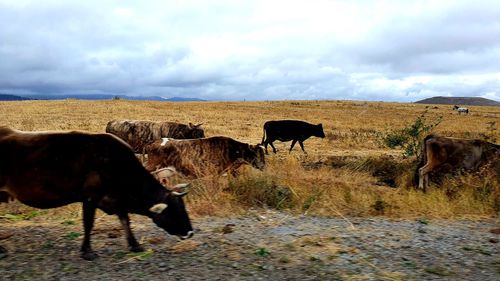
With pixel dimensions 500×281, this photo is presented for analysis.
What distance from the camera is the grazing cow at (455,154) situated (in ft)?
42.9

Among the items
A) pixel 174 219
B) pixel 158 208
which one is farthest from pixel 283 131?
pixel 158 208

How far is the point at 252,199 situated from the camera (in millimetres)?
9000

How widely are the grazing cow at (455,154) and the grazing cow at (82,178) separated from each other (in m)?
9.13

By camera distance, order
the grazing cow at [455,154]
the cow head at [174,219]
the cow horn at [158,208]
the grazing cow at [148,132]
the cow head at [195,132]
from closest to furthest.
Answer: the cow horn at [158,208], the cow head at [174,219], the grazing cow at [455,154], the grazing cow at [148,132], the cow head at [195,132]

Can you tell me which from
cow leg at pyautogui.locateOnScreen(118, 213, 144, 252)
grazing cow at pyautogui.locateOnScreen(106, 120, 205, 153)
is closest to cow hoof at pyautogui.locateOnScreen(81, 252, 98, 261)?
cow leg at pyautogui.locateOnScreen(118, 213, 144, 252)

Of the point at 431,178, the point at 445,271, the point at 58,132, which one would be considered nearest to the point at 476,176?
the point at 431,178

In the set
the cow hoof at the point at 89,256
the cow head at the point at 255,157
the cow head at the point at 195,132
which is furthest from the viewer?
the cow head at the point at 195,132

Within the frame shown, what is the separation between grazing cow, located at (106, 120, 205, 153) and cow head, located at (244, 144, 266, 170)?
608cm

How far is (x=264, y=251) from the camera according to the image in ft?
19.8

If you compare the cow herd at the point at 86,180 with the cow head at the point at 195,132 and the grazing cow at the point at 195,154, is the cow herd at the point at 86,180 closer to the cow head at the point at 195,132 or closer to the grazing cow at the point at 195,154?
the grazing cow at the point at 195,154

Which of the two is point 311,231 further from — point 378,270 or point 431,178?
point 431,178

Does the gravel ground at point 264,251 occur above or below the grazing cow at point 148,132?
below

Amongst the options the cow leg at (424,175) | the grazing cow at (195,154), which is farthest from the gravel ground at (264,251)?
the grazing cow at (195,154)

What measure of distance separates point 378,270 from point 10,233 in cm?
497
